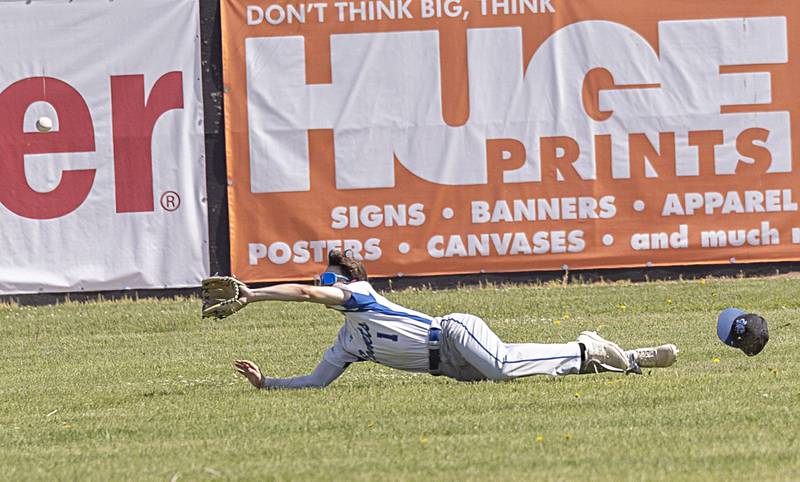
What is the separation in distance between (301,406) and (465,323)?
1221mm

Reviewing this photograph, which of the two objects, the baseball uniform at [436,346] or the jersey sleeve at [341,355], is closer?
the baseball uniform at [436,346]

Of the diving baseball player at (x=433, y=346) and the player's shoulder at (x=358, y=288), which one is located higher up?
the player's shoulder at (x=358, y=288)

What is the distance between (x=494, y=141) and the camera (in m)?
19.0

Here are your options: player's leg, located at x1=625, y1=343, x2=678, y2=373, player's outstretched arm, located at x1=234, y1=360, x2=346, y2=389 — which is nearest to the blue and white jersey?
player's outstretched arm, located at x1=234, y1=360, x2=346, y2=389

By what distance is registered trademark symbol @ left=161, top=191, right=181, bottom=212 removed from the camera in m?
A: 19.0

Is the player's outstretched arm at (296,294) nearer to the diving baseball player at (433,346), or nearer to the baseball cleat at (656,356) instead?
the diving baseball player at (433,346)

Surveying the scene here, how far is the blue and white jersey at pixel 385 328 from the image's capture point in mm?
9664

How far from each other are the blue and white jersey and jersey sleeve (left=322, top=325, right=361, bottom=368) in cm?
16

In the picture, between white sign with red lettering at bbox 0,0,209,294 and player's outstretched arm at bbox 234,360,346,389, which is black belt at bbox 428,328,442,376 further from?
white sign with red lettering at bbox 0,0,209,294

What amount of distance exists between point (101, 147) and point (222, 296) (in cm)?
1005

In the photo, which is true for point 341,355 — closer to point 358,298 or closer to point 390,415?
point 358,298

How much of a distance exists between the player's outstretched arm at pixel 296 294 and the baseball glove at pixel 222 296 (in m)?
0.04

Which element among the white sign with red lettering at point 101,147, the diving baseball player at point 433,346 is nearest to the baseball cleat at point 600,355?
the diving baseball player at point 433,346

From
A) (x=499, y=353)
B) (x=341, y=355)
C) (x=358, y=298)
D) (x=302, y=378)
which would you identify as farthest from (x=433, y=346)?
(x=302, y=378)
